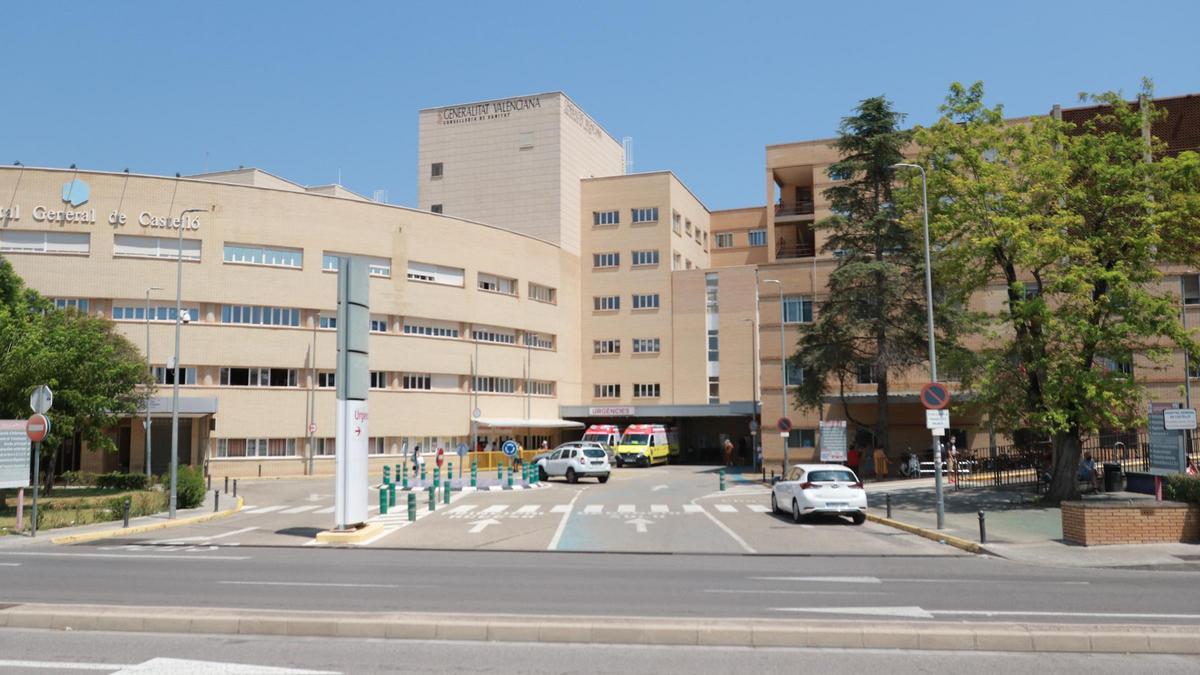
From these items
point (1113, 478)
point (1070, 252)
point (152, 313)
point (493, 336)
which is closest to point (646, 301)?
point (493, 336)

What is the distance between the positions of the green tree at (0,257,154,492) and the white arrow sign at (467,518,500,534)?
15299 mm

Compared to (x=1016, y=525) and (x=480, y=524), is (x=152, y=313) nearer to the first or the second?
(x=480, y=524)

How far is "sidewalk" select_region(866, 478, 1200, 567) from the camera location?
17047 mm

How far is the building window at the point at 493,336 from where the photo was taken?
61938 mm

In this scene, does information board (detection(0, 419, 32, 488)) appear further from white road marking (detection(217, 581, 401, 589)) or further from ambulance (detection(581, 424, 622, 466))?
ambulance (detection(581, 424, 622, 466))

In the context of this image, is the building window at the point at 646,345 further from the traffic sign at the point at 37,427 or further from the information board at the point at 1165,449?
the traffic sign at the point at 37,427

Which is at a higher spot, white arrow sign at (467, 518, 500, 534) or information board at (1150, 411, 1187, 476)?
information board at (1150, 411, 1187, 476)

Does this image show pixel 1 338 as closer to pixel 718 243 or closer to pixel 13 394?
pixel 13 394

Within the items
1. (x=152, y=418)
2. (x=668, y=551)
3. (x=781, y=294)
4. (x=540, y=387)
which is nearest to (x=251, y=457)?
(x=152, y=418)

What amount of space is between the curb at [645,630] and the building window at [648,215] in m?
63.8

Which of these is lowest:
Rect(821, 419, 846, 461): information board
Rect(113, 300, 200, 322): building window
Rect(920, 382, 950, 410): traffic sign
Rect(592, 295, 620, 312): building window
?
Rect(821, 419, 846, 461): information board

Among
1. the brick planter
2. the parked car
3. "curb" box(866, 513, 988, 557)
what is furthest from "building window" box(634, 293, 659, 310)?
the brick planter

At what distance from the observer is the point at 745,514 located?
27562 millimetres

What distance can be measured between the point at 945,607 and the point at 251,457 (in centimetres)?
4647
